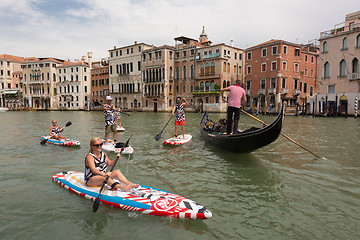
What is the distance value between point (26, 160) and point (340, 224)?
767cm

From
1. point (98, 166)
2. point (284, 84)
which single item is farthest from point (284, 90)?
point (98, 166)

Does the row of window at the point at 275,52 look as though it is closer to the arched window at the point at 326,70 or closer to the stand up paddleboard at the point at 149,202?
the arched window at the point at 326,70

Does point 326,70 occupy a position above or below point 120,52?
below

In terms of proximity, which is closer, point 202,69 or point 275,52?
point 275,52

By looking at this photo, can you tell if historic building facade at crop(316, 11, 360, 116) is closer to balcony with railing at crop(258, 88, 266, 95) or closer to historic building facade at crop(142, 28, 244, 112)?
balcony with railing at crop(258, 88, 266, 95)

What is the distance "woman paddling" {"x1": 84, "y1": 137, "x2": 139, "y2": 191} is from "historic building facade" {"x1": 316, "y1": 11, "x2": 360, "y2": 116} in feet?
90.4

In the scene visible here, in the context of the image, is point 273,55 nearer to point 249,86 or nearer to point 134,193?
point 249,86

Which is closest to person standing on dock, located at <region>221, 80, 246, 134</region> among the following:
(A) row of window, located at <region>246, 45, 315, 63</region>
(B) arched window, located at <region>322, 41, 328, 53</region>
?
(B) arched window, located at <region>322, 41, 328, 53</region>

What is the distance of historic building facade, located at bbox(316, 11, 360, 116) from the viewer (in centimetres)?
2650

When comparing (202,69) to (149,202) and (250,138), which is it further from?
(149,202)

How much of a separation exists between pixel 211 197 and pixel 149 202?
1.25 m

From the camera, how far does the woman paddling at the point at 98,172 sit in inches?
165

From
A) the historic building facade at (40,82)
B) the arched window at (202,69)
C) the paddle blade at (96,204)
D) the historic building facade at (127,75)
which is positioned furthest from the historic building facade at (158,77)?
the paddle blade at (96,204)

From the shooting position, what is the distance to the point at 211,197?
4.46 m
